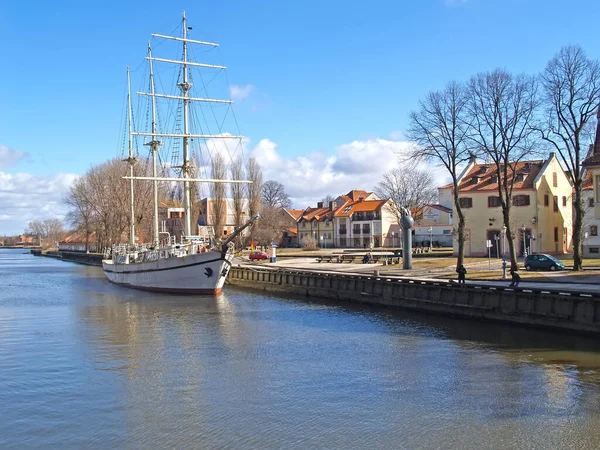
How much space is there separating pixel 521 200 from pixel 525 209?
94cm

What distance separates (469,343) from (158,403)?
1278 cm

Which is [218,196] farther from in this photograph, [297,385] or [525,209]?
[297,385]

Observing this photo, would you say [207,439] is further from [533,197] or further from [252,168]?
[252,168]

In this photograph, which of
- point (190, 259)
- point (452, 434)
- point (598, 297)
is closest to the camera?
point (452, 434)

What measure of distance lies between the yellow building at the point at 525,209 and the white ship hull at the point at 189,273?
86.7 ft

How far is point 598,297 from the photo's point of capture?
77.5 feet

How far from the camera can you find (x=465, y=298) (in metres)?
29.7

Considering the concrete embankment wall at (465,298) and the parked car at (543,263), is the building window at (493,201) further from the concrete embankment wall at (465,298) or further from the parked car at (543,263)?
the concrete embankment wall at (465,298)

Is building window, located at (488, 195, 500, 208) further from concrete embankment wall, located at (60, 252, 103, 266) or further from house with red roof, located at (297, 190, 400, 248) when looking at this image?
concrete embankment wall, located at (60, 252, 103, 266)

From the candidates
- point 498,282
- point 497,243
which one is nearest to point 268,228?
point 497,243

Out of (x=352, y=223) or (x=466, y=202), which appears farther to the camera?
(x=352, y=223)

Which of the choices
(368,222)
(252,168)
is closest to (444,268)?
(252,168)

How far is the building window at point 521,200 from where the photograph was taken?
5797 centimetres

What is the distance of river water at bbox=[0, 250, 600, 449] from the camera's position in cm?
1383
